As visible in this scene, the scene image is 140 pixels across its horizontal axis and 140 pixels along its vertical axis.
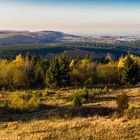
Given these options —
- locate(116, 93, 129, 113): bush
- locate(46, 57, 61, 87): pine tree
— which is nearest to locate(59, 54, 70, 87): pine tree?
locate(46, 57, 61, 87): pine tree

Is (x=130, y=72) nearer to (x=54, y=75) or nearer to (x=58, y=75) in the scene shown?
(x=58, y=75)

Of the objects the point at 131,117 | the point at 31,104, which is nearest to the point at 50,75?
the point at 31,104

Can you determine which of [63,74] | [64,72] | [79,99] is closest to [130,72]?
[64,72]

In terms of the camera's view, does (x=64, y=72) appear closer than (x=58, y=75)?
No

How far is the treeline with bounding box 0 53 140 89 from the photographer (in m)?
78.6

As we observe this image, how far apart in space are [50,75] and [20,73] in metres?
8.99

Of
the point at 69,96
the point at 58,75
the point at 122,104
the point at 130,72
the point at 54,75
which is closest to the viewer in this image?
the point at 122,104

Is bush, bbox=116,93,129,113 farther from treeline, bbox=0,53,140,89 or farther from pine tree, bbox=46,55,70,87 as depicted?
pine tree, bbox=46,55,70,87

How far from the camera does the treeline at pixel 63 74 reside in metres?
78.6

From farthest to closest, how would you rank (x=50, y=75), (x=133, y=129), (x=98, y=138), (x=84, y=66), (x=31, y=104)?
(x=84, y=66)
(x=50, y=75)
(x=31, y=104)
(x=133, y=129)
(x=98, y=138)

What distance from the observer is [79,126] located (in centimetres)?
1880

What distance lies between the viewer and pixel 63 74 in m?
79.0

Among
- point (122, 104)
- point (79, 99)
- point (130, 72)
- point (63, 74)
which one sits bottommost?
point (63, 74)

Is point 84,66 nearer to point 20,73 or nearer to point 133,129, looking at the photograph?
point 20,73
